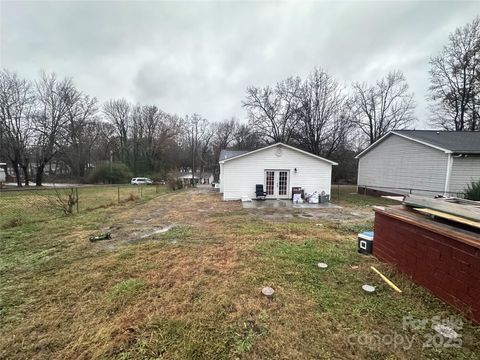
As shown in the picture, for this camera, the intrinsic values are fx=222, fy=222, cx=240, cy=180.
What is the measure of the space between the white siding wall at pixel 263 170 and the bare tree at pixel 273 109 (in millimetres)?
13657

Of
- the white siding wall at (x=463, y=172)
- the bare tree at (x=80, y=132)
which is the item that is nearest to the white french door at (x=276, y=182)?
the white siding wall at (x=463, y=172)

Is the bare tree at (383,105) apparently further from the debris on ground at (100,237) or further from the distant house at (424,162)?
the debris on ground at (100,237)

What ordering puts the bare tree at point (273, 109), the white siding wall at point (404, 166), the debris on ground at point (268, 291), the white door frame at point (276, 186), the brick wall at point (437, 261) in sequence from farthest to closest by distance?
the bare tree at point (273, 109) → the white door frame at point (276, 186) → the white siding wall at point (404, 166) → the debris on ground at point (268, 291) → the brick wall at point (437, 261)

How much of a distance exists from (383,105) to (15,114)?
40.7 m

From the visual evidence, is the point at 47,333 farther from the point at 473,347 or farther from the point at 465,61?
the point at 465,61

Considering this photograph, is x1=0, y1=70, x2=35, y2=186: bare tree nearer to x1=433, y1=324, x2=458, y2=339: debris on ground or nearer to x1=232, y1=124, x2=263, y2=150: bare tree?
x1=232, y1=124, x2=263, y2=150: bare tree

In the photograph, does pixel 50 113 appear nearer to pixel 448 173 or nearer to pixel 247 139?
pixel 247 139

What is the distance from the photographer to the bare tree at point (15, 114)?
2217 cm

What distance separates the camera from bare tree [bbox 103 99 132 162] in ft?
124

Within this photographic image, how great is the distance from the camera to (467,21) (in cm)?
1822

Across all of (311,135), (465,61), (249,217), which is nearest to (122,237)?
(249,217)

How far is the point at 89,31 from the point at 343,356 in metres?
13.2

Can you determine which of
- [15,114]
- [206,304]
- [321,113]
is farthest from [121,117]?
[206,304]

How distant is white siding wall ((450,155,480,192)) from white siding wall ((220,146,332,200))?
5740 mm
